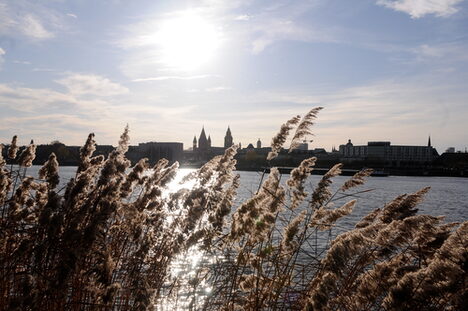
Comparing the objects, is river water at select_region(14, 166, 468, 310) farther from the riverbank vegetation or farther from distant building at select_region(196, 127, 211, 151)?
distant building at select_region(196, 127, 211, 151)

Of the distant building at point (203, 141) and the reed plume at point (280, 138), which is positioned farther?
the distant building at point (203, 141)

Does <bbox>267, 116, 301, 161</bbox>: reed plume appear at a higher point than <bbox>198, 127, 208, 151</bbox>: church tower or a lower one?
lower

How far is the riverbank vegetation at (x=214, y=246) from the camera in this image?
2510 mm

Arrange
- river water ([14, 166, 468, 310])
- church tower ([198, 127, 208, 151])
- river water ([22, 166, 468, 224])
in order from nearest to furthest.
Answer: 1. river water ([14, 166, 468, 310])
2. river water ([22, 166, 468, 224])
3. church tower ([198, 127, 208, 151])

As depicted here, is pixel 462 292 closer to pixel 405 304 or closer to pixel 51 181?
pixel 405 304

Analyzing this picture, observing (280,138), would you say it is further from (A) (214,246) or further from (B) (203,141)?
(B) (203,141)

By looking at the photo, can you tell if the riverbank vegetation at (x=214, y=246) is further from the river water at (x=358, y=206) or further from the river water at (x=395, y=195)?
the river water at (x=395, y=195)

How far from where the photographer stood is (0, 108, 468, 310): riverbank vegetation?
2510 millimetres

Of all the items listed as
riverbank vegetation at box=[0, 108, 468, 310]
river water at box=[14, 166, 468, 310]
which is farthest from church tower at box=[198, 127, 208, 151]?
riverbank vegetation at box=[0, 108, 468, 310]

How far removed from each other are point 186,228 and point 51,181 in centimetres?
154

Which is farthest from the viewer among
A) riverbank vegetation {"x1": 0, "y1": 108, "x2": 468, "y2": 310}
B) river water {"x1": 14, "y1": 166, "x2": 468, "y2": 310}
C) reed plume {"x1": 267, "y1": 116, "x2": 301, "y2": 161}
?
river water {"x1": 14, "y1": 166, "x2": 468, "y2": 310}

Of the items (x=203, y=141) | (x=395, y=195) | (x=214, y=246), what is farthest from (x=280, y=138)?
A: (x=203, y=141)

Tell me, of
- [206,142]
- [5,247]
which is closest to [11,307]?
[5,247]

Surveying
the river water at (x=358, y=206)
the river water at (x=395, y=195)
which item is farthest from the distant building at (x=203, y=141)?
the river water at (x=358, y=206)
